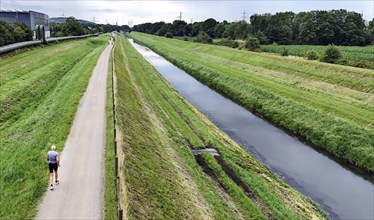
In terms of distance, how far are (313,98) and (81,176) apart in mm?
29117

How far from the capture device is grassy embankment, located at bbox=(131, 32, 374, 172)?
26984mm

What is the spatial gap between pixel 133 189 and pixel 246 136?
1781 cm

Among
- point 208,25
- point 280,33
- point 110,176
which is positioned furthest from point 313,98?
point 208,25

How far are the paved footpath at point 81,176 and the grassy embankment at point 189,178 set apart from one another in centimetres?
119

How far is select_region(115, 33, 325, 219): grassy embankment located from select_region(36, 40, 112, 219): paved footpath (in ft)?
3.91

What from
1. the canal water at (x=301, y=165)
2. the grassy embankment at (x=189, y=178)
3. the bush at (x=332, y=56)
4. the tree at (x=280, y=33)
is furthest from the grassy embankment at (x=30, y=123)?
the tree at (x=280, y=33)

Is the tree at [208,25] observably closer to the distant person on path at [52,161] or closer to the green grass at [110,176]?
the green grass at [110,176]

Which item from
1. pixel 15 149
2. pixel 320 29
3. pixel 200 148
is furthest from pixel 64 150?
pixel 320 29

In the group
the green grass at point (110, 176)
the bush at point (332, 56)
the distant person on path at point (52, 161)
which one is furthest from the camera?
the bush at point (332, 56)

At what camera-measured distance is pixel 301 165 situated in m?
24.6

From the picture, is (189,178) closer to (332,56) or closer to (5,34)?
(332,56)

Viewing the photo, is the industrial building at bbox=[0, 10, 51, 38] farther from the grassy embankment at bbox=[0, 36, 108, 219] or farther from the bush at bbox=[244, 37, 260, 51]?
the grassy embankment at bbox=[0, 36, 108, 219]

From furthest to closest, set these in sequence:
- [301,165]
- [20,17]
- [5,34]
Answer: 1. [20,17]
2. [5,34]
3. [301,165]

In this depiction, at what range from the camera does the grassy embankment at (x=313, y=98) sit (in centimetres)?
2698
